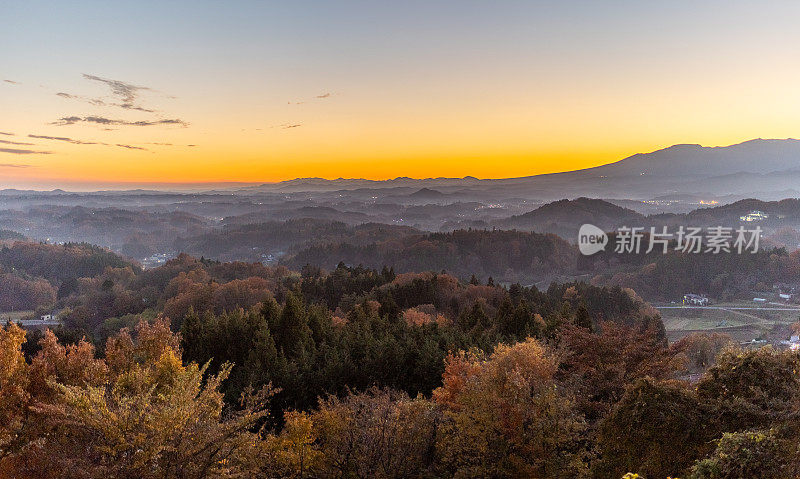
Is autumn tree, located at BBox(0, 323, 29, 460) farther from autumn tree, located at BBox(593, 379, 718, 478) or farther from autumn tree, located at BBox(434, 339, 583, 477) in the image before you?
autumn tree, located at BBox(593, 379, 718, 478)

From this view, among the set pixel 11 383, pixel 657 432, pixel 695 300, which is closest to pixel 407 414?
pixel 657 432

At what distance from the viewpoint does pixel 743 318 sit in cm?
11781

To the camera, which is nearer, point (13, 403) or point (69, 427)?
point (69, 427)

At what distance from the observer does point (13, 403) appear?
18.1 m

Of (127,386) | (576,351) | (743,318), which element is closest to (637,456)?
(576,351)

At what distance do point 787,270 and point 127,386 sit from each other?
610ft

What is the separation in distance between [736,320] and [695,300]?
2354 cm

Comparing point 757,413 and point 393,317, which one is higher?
point 757,413

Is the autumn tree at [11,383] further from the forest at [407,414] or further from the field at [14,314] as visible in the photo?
the field at [14,314]

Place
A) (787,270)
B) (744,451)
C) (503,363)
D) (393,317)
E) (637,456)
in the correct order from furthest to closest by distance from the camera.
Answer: (787,270)
(393,317)
(503,363)
(637,456)
(744,451)

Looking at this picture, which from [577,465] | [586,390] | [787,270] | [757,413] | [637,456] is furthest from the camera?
[787,270]

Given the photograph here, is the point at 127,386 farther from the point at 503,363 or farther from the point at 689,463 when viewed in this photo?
the point at 689,463

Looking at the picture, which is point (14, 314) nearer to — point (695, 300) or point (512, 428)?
point (512, 428)

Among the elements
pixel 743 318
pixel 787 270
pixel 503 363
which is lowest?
pixel 743 318
